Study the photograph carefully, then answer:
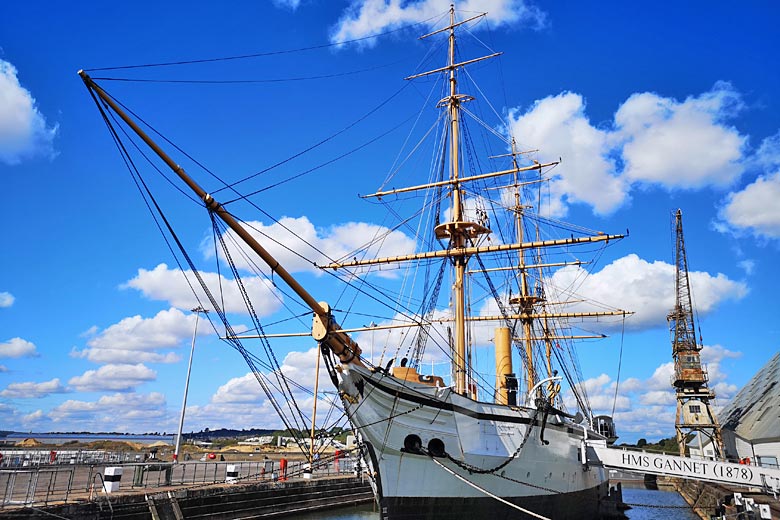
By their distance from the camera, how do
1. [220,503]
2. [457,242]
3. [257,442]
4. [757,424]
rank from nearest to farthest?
[220,503]
[457,242]
[757,424]
[257,442]

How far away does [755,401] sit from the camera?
57500 millimetres

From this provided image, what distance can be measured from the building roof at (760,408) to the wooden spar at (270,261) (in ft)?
136

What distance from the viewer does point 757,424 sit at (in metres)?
47.8

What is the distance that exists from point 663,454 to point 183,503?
19.7 m

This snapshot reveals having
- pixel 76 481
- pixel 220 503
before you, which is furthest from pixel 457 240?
pixel 76 481

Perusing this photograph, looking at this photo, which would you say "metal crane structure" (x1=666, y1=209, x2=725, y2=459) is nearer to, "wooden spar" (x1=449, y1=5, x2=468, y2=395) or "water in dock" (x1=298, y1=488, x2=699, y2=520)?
"water in dock" (x1=298, y1=488, x2=699, y2=520)

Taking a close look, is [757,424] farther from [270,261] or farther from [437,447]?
[270,261]

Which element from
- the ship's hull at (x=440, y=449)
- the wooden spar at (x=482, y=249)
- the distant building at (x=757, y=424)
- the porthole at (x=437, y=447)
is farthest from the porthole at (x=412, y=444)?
the distant building at (x=757, y=424)

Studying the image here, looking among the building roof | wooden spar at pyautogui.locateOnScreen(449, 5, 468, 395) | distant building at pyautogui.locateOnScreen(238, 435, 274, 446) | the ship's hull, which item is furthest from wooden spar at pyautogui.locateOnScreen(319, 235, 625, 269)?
distant building at pyautogui.locateOnScreen(238, 435, 274, 446)

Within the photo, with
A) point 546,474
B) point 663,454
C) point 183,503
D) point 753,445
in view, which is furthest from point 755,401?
point 183,503

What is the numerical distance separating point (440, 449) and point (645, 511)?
1313 inches

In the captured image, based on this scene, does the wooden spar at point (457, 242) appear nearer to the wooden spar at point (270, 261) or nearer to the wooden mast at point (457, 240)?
the wooden mast at point (457, 240)

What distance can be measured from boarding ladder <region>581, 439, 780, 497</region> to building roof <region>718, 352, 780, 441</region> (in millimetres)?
24903

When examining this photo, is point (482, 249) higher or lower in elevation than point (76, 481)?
higher
